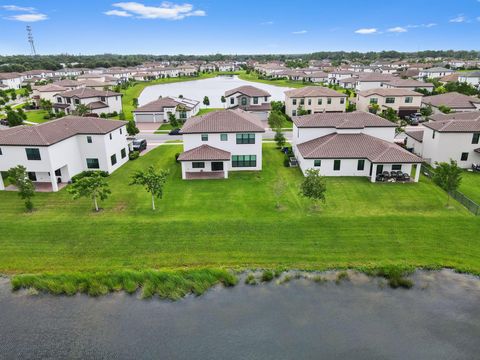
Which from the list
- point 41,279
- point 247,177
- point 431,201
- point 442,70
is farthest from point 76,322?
point 442,70

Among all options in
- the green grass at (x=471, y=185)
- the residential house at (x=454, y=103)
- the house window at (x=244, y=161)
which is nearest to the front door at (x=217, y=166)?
the house window at (x=244, y=161)

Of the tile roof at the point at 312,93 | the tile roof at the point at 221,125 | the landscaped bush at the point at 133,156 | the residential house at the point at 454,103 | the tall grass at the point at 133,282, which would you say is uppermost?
the tile roof at the point at 312,93

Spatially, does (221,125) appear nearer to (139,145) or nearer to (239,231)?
(139,145)

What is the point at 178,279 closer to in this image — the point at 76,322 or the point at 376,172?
the point at 76,322

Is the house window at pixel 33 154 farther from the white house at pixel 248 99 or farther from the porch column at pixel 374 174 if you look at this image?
the white house at pixel 248 99

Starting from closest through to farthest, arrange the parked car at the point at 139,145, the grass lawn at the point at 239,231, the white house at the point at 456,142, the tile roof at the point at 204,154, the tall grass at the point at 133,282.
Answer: the tall grass at the point at 133,282, the grass lawn at the point at 239,231, the tile roof at the point at 204,154, the white house at the point at 456,142, the parked car at the point at 139,145

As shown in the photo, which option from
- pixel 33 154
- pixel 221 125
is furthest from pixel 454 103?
pixel 33 154
